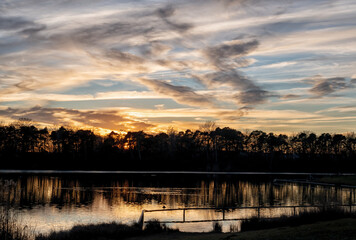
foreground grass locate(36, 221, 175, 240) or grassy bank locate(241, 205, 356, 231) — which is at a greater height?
grassy bank locate(241, 205, 356, 231)

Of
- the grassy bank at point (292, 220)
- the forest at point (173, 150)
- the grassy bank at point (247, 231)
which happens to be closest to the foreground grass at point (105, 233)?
the grassy bank at point (247, 231)

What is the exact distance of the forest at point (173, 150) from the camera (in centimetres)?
15450

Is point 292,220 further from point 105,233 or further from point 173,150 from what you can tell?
point 173,150

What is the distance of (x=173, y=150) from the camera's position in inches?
7052

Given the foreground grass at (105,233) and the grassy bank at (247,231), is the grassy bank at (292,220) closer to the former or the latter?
the grassy bank at (247,231)

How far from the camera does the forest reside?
15450cm

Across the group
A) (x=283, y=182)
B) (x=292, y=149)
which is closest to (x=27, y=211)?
(x=283, y=182)

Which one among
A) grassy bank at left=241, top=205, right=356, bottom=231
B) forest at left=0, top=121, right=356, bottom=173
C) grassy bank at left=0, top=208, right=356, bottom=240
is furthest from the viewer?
forest at left=0, top=121, right=356, bottom=173

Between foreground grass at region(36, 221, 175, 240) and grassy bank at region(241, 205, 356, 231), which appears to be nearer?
foreground grass at region(36, 221, 175, 240)

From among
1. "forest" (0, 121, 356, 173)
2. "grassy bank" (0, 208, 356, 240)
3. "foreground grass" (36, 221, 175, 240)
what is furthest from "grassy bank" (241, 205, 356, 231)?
"forest" (0, 121, 356, 173)

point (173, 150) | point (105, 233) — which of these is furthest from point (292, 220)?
point (173, 150)

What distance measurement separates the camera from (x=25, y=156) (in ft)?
501

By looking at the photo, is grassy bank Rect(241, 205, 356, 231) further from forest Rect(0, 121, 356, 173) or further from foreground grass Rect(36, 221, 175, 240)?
forest Rect(0, 121, 356, 173)

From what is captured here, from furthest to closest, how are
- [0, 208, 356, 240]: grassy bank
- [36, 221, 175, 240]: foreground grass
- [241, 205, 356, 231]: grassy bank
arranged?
[241, 205, 356, 231]: grassy bank < [36, 221, 175, 240]: foreground grass < [0, 208, 356, 240]: grassy bank
